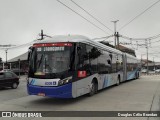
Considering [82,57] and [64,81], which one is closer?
[64,81]

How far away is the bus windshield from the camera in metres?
11.6

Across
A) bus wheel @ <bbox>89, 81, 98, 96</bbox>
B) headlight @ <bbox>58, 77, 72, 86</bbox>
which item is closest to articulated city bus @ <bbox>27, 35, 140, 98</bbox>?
headlight @ <bbox>58, 77, 72, 86</bbox>

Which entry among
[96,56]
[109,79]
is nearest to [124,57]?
[109,79]

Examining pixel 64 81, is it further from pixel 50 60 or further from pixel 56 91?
pixel 50 60

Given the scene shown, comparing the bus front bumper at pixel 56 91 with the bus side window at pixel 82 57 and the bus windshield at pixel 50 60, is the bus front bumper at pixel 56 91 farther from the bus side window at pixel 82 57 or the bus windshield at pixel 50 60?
the bus side window at pixel 82 57

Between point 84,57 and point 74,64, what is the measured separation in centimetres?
137

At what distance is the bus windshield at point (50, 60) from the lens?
38.2 ft

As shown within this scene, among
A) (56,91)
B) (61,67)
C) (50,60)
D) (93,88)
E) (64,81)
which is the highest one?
(50,60)

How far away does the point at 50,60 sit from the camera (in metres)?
11.9

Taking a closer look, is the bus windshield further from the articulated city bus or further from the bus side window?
the bus side window

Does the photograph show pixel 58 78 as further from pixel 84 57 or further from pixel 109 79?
pixel 109 79

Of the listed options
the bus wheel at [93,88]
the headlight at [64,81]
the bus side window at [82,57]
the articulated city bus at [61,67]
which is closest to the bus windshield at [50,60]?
the articulated city bus at [61,67]

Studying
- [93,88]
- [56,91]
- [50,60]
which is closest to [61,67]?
[50,60]

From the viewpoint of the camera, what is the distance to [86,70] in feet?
43.8
